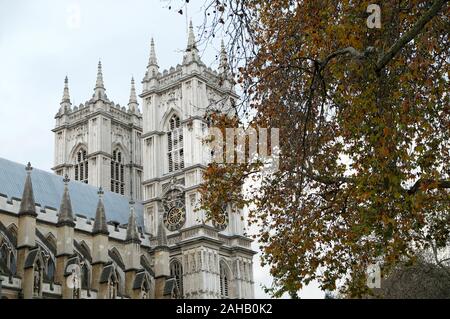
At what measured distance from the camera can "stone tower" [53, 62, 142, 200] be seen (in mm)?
55812

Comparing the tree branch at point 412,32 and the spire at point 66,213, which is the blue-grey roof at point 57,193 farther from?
the tree branch at point 412,32

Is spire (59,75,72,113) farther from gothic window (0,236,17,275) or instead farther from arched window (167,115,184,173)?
gothic window (0,236,17,275)

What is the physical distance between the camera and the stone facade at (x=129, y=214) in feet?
134

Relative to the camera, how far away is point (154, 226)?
169 ft

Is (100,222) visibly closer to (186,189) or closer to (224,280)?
(186,189)

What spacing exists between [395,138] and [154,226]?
128 ft

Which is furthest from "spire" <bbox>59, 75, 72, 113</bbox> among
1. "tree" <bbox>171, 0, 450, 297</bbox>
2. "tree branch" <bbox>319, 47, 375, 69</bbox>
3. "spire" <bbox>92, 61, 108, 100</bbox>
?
"tree branch" <bbox>319, 47, 375, 69</bbox>

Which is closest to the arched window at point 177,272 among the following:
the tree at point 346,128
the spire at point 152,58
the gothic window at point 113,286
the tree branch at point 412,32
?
the gothic window at point 113,286

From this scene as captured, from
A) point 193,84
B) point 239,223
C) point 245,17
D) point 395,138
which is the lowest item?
point 395,138

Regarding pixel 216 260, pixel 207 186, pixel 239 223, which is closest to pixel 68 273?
pixel 216 260

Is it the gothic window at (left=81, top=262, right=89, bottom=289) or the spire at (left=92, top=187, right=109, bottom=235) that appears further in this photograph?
the spire at (left=92, top=187, right=109, bottom=235)

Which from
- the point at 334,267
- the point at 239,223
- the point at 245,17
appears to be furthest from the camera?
the point at 239,223

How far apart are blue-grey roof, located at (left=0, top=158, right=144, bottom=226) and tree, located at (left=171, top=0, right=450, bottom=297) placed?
30.1m
